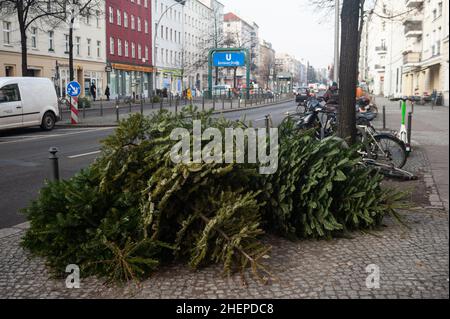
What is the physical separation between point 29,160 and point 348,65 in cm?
785

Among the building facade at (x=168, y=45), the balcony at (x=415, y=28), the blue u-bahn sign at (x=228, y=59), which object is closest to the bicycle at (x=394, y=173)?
the blue u-bahn sign at (x=228, y=59)

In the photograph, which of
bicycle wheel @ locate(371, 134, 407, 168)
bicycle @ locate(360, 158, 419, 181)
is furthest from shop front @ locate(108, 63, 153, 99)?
bicycle @ locate(360, 158, 419, 181)

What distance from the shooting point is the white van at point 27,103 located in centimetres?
1838

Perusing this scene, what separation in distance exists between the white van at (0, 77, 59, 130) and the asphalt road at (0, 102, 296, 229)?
0.55 meters

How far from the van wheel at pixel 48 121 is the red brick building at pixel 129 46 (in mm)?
34769

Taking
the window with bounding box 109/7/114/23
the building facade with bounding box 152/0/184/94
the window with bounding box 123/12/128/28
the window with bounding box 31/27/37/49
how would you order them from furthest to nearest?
1. the building facade with bounding box 152/0/184/94
2. the window with bounding box 123/12/128/28
3. the window with bounding box 109/7/114/23
4. the window with bounding box 31/27/37/49

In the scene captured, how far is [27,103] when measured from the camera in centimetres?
1928

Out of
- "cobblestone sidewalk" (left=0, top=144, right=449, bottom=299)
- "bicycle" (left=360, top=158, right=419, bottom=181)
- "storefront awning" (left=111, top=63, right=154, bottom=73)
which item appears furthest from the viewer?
"storefront awning" (left=111, top=63, right=154, bottom=73)

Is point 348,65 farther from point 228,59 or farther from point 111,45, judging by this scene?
point 111,45

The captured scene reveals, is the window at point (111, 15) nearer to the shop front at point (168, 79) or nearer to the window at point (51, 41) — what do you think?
the window at point (51, 41)

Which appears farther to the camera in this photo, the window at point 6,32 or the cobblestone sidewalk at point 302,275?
the window at point 6,32

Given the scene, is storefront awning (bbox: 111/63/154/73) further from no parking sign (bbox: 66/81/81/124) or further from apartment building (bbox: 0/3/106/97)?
no parking sign (bbox: 66/81/81/124)

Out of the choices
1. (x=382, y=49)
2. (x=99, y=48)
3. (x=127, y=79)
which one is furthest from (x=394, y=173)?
(x=382, y=49)

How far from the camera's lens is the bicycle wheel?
9.19 metres
